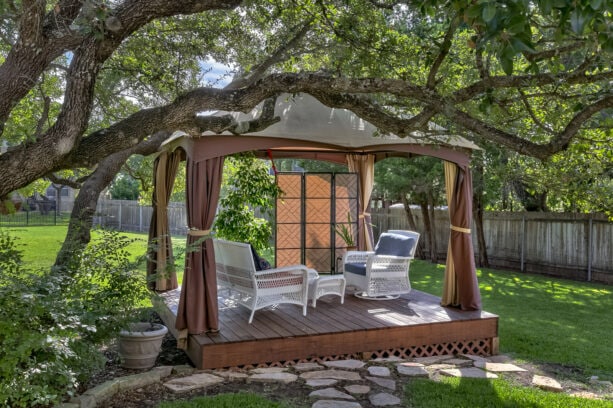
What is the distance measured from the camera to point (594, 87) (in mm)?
6965

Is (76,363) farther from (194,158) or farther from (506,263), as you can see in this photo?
(506,263)

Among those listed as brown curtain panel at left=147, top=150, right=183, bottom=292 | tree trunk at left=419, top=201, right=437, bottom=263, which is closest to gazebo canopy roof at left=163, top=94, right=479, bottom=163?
brown curtain panel at left=147, top=150, right=183, bottom=292

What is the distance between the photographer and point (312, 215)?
10.9 metres

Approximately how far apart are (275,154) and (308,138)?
3096mm

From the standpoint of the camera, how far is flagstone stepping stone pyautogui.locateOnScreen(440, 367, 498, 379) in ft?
17.1

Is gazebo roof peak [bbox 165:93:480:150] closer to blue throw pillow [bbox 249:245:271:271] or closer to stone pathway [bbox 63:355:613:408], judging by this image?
blue throw pillow [bbox 249:245:271:271]

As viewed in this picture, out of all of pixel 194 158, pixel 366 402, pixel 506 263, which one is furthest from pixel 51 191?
pixel 366 402

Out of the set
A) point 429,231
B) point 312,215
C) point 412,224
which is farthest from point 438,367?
point 412,224

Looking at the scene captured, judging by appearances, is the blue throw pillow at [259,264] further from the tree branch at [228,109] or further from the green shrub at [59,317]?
the tree branch at [228,109]

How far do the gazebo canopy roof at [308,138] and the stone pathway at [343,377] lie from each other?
93.7 inches

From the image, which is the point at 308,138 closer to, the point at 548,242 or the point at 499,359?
the point at 499,359

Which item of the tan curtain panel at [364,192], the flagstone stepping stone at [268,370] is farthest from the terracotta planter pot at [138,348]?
the tan curtain panel at [364,192]

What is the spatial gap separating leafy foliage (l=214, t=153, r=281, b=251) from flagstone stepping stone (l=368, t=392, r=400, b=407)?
4634 millimetres

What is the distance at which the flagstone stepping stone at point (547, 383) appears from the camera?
4867 mm
